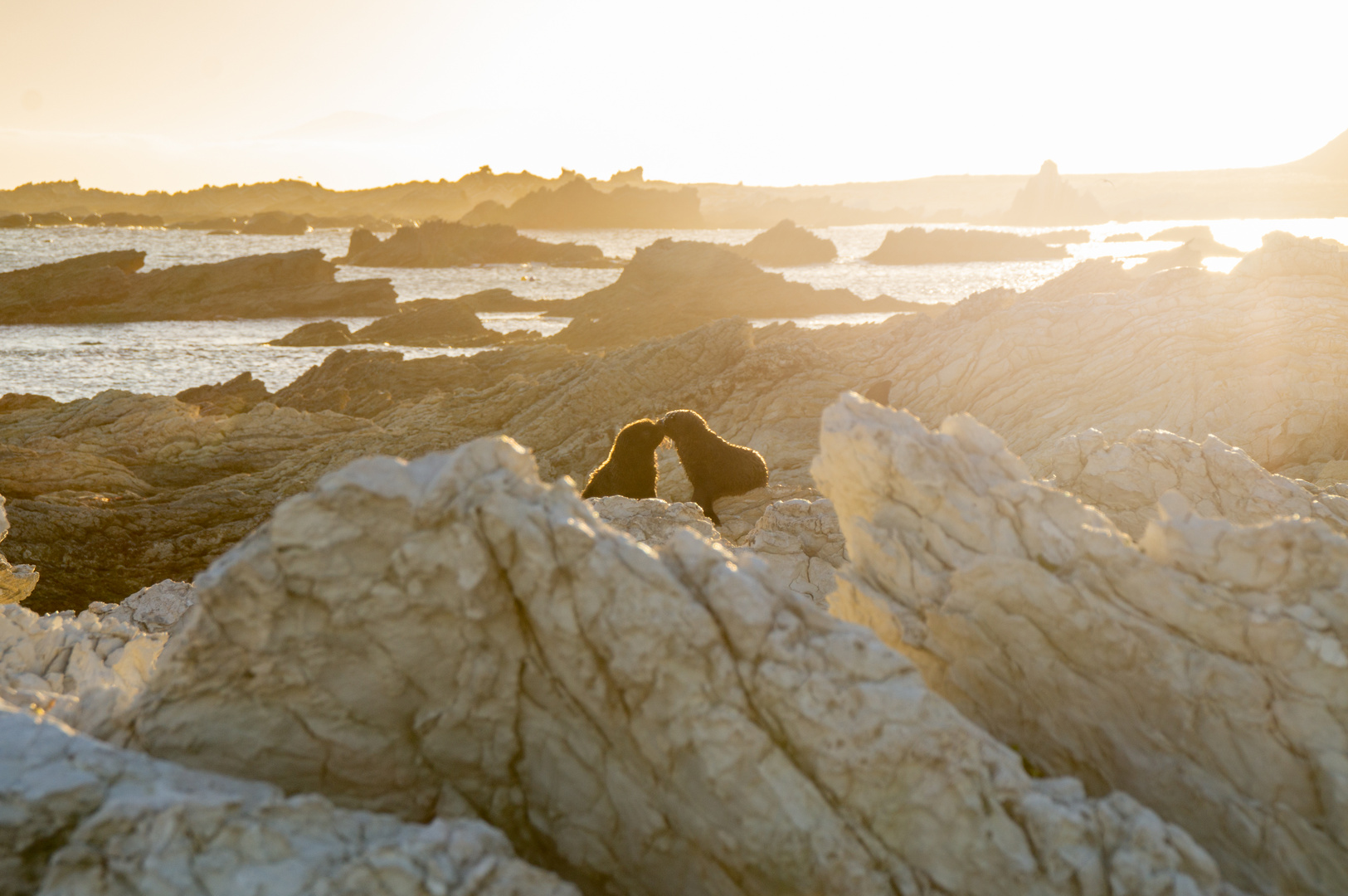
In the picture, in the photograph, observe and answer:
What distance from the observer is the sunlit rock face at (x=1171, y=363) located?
17.0 m

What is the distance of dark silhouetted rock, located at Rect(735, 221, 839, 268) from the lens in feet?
307

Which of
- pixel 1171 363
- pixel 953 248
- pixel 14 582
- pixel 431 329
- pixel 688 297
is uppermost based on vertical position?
pixel 953 248

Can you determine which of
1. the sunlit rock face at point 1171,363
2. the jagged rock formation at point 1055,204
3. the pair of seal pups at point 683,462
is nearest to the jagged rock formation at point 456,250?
the sunlit rock face at point 1171,363

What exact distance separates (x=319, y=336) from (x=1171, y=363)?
4051 centimetres

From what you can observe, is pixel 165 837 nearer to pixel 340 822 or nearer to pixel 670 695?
pixel 340 822

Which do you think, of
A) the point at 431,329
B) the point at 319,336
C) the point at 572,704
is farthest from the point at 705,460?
the point at 319,336

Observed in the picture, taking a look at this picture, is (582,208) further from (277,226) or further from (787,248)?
(787,248)

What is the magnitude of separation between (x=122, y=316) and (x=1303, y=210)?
177m

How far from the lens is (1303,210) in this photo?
154 meters

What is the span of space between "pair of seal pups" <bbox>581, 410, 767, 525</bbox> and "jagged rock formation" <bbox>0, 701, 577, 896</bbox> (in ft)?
36.6

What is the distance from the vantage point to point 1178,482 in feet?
30.8

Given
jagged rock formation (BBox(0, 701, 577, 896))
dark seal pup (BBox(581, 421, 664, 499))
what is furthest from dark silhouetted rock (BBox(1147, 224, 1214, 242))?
jagged rock formation (BBox(0, 701, 577, 896))

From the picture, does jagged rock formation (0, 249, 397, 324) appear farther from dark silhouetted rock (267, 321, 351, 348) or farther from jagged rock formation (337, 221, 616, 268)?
jagged rock formation (337, 221, 616, 268)

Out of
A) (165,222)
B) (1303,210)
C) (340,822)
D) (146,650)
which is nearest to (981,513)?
(340,822)
